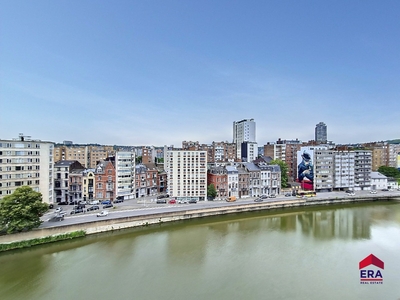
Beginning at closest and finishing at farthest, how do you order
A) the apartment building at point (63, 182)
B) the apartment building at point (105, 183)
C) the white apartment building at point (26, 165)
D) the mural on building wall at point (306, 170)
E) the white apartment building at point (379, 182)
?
the white apartment building at point (26, 165), the apartment building at point (63, 182), the apartment building at point (105, 183), the mural on building wall at point (306, 170), the white apartment building at point (379, 182)

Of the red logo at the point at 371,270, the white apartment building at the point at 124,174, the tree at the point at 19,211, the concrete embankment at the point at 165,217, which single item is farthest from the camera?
the white apartment building at the point at 124,174

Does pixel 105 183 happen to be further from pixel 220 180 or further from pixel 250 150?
pixel 250 150

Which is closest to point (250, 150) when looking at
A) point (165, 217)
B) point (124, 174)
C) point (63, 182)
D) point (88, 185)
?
point (124, 174)

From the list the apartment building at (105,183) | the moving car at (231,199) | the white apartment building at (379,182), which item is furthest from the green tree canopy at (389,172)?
the apartment building at (105,183)

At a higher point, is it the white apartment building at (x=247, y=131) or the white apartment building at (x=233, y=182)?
the white apartment building at (x=247, y=131)

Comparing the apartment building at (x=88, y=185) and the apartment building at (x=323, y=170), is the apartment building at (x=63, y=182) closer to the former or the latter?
the apartment building at (x=88, y=185)

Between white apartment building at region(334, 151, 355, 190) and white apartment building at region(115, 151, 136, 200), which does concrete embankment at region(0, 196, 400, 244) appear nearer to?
white apartment building at region(334, 151, 355, 190)

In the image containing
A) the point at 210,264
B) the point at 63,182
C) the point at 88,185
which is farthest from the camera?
the point at 88,185

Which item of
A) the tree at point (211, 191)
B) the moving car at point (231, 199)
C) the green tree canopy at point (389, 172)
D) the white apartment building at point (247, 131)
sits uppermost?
the white apartment building at point (247, 131)

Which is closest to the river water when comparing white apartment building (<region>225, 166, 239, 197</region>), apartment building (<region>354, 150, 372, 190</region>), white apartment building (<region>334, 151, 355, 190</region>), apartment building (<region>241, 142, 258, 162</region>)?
white apartment building (<region>225, 166, 239, 197</region>)
